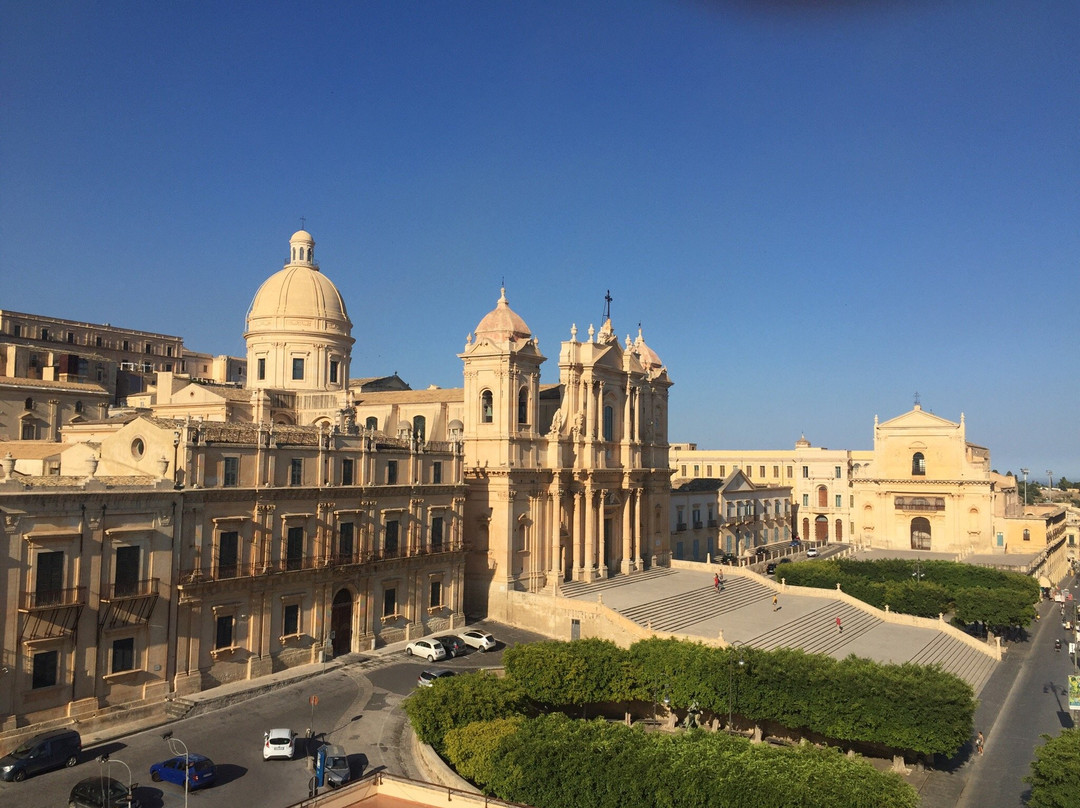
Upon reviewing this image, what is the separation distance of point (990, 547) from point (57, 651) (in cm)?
7450

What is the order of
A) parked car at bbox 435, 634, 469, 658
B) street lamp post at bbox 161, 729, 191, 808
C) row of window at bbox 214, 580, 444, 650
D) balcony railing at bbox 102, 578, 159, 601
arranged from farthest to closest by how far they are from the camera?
parked car at bbox 435, 634, 469, 658 < row of window at bbox 214, 580, 444, 650 < balcony railing at bbox 102, 578, 159, 601 < street lamp post at bbox 161, 729, 191, 808

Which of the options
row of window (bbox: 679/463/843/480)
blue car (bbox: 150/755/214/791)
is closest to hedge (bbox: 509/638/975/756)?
blue car (bbox: 150/755/214/791)

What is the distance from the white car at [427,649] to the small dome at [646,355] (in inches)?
1213

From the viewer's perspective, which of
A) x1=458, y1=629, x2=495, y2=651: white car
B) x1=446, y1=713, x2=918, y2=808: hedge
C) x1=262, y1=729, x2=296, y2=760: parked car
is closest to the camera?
x1=446, y1=713, x2=918, y2=808: hedge

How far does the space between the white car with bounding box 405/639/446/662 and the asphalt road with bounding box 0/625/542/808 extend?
127 centimetres

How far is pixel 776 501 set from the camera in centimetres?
8919

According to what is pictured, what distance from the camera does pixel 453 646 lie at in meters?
41.9

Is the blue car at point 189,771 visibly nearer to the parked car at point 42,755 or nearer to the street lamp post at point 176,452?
the parked car at point 42,755

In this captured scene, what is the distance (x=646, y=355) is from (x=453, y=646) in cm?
3117

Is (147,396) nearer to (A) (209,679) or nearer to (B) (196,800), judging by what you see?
(A) (209,679)

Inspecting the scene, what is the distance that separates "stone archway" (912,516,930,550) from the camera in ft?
266

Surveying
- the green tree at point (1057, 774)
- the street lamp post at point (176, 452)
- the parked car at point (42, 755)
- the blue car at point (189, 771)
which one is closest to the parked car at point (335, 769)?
the blue car at point (189, 771)

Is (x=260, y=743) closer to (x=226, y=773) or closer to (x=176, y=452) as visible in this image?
(x=226, y=773)

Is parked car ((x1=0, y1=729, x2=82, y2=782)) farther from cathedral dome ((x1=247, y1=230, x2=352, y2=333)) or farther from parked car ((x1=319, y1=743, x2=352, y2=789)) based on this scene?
cathedral dome ((x1=247, y1=230, x2=352, y2=333))
